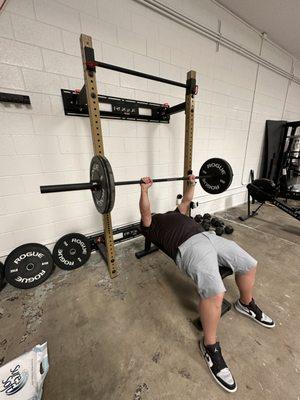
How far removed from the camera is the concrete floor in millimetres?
990

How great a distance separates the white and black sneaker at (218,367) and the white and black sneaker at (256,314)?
0.44 meters

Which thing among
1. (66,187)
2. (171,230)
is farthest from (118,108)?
(171,230)

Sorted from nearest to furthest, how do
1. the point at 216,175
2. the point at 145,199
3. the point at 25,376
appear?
1. the point at 25,376
2. the point at 145,199
3. the point at 216,175

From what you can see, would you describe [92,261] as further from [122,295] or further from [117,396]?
[117,396]

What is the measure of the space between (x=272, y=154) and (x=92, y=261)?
4283 millimetres

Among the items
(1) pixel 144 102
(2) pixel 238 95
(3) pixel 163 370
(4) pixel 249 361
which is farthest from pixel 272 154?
(3) pixel 163 370

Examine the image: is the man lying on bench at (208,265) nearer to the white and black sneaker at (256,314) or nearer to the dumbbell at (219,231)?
the white and black sneaker at (256,314)

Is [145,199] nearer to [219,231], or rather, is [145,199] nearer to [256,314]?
[256,314]

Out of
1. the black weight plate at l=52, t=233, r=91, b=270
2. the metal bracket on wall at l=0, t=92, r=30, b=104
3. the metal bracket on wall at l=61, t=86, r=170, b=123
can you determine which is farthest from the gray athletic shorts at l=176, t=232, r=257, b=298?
the metal bracket on wall at l=0, t=92, r=30, b=104

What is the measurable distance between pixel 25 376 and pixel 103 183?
116 centimetres

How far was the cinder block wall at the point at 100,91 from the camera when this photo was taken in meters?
1.53

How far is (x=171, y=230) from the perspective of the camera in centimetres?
144

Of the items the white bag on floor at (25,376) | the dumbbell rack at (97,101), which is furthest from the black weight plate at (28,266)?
the white bag on floor at (25,376)

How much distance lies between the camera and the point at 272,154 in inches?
157
